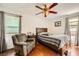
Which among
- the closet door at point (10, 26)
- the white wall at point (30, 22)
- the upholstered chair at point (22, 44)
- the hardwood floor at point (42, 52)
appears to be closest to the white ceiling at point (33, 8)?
the white wall at point (30, 22)

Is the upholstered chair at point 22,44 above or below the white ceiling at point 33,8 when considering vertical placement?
below

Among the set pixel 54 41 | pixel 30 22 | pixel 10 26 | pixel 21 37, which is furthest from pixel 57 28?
pixel 10 26

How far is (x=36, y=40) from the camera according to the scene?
239 cm

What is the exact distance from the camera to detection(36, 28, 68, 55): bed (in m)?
2.30

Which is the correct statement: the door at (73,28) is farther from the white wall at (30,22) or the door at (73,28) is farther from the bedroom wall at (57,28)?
the white wall at (30,22)

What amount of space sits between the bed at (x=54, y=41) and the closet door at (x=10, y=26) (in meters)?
0.47

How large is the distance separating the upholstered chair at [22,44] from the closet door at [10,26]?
0.28 ft

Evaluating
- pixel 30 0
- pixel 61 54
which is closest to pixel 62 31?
pixel 61 54

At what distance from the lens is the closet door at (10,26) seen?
229cm

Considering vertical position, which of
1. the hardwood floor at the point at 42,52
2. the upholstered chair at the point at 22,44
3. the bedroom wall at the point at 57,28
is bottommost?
the hardwood floor at the point at 42,52

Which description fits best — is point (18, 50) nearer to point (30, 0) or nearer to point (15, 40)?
point (15, 40)

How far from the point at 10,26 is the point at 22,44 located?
47cm

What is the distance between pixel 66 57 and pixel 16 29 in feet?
4.09

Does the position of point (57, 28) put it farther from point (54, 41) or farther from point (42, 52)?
point (42, 52)
